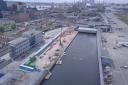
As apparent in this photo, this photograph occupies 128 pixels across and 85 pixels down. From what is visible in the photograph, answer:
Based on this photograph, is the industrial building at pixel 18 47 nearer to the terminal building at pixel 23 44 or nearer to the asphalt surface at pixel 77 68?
the terminal building at pixel 23 44

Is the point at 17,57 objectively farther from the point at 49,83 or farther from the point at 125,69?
the point at 125,69

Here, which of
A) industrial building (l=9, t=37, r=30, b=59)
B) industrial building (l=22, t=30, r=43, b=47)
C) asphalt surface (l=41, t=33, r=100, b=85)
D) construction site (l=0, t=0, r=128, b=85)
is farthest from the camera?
industrial building (l=22, t=30, r=43, b=47)

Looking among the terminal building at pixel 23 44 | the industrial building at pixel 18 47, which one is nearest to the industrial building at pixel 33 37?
the terminal building at pixel 23 44

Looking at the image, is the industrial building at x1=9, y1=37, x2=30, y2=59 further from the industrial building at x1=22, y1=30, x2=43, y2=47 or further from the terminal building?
the industrial building at x1=22, y1=30, x2=43, y2=47

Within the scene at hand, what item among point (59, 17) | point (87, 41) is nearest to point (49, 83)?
point (87, 41)

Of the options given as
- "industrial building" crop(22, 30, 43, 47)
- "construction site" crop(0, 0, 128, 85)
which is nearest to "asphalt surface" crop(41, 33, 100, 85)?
"construction site" crop(0, 0, 128, 85)

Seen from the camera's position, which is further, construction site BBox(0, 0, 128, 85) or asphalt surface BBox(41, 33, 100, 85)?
asphalt surface BBox(41, 33, 100, 85)

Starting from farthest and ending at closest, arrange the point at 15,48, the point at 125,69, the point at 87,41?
the point at 87,41 → the point at 15,48 → the point at 125,69

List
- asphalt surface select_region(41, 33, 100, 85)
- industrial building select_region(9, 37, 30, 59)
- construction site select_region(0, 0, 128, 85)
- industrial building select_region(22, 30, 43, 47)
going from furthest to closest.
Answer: industrial building select_region(22, 30, 43, 47) → industrial building select_region(9, 37, 30, 59) → asphalt surface select_region(41, 33, 100, 85) → construction site select_region(0, 0, 128, 85)
